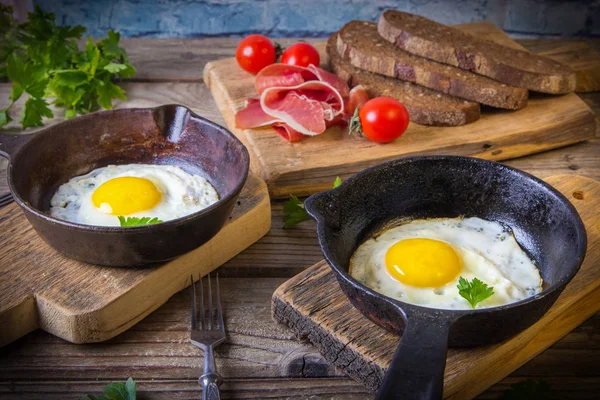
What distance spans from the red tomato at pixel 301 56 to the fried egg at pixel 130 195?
1.24 meters

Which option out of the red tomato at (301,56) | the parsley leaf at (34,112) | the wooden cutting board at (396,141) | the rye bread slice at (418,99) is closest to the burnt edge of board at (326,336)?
the wooden cutting board at (396,141)

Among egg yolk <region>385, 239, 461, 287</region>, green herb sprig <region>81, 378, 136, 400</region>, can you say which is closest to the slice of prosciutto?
egg yolk <region>385, 239, 461, 287</region>

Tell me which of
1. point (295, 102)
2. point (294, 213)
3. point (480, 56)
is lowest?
point (294, 213)

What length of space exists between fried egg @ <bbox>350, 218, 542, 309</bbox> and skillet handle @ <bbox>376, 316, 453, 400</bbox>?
0.32 m

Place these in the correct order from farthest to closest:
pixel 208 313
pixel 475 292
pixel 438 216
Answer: pixel 438 216, pixel 208 313, pixel 475 292

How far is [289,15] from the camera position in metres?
4.99

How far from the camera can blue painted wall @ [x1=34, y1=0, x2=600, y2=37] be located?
16.0ft

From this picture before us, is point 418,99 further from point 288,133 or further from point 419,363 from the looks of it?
point 419,363

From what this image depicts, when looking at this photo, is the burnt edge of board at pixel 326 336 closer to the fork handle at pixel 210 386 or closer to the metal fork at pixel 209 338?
the metal fork at pixel 209 338

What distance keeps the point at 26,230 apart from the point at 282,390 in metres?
1.11

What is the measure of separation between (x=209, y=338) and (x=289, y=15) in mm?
3292

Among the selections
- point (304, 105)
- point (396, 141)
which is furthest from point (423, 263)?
point (304, 105)

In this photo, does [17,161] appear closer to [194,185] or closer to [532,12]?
[194,185]

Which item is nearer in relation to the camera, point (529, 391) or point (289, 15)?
point (529, 391)
